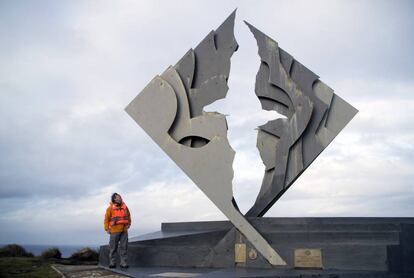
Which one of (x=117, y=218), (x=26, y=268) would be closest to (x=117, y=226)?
(x=117, y=218)

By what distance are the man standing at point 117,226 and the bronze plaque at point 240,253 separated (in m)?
1.90

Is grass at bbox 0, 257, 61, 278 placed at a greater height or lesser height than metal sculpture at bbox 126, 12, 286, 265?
lesser

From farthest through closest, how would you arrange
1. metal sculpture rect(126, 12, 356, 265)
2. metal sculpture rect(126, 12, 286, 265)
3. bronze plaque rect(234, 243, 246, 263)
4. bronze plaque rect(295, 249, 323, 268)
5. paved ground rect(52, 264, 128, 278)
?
metal sculpture rect(126, 12, 356, 265) < metal sculpture rect(126, 12, 286, 265) < bronze plaque rect(234, 243, 246, 263) < paved ground rect(52, 264, 128, 278) < bronze plaque rect(295, 249, 323, 268)

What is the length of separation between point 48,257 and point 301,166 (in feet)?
21.4

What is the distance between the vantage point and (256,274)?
6453 millimetres

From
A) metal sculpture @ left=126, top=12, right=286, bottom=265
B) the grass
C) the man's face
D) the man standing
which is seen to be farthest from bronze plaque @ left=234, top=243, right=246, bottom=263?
the grass

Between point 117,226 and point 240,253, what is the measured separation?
2.16 meters

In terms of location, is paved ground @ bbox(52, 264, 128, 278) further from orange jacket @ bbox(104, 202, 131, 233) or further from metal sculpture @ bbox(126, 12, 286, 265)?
metal sculpture @ bbox(126, 12, 286, 265)

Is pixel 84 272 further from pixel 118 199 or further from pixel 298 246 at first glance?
pixel 298 246

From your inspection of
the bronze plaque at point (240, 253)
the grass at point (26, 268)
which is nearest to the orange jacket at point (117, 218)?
the grass at point (26, 268)

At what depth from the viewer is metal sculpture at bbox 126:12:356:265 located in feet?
26.5

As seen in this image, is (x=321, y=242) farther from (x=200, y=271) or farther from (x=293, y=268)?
(x=200, y=271)

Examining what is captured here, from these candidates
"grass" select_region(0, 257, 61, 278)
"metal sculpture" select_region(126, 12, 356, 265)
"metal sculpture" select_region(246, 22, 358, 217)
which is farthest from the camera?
"metal sculpture" select_region(246, 22, 358, 217)

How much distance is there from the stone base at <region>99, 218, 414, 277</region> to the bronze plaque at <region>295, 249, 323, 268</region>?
0.07 feet
